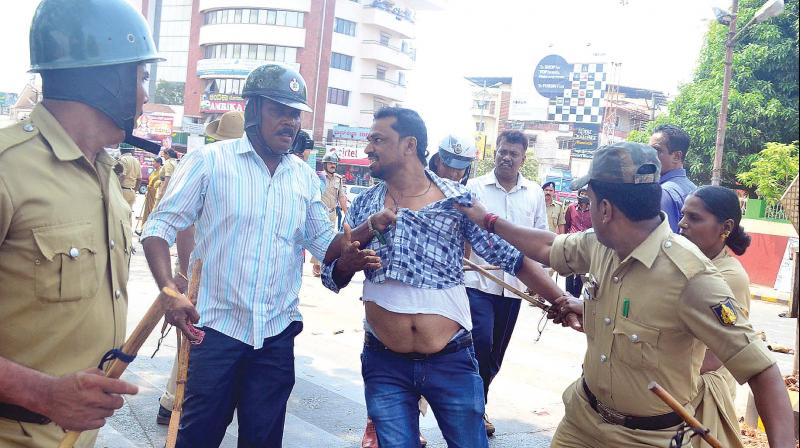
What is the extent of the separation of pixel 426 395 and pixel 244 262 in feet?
3.24

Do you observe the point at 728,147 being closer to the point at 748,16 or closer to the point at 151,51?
the point at 748,16

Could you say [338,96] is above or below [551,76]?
below

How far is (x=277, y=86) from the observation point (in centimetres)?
345

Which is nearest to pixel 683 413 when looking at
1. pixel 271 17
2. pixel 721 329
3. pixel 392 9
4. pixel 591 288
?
pixel 721 329

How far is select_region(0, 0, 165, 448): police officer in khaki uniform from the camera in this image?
5.83 ft

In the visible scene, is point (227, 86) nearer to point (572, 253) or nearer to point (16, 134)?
point (572, 253)

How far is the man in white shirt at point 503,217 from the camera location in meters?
4.94

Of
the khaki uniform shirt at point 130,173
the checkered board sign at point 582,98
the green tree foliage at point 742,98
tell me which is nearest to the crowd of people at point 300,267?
the khaki uniform shirt at point 130,173

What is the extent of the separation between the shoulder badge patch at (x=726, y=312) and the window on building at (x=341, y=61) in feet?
172

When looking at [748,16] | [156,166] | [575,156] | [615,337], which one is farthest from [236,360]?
[575,156]

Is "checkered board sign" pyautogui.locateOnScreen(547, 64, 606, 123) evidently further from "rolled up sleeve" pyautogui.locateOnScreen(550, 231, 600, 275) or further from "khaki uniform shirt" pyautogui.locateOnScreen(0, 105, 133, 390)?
"khaki uniform shirt" pyautogui.locateOnScreen(0, 105, 133, 390)

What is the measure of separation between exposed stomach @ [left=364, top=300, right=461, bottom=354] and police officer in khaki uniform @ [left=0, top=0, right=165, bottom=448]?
1236 millimetres

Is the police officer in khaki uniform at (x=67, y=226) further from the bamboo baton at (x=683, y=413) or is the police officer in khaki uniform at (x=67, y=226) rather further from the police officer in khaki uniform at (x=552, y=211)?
the police officer in khaki uniform at (x=552, y=211)

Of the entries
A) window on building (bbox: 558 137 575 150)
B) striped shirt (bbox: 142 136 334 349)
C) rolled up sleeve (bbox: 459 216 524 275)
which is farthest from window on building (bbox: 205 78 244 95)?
rolled up sleeve (bbox: 459 216 524 275)
